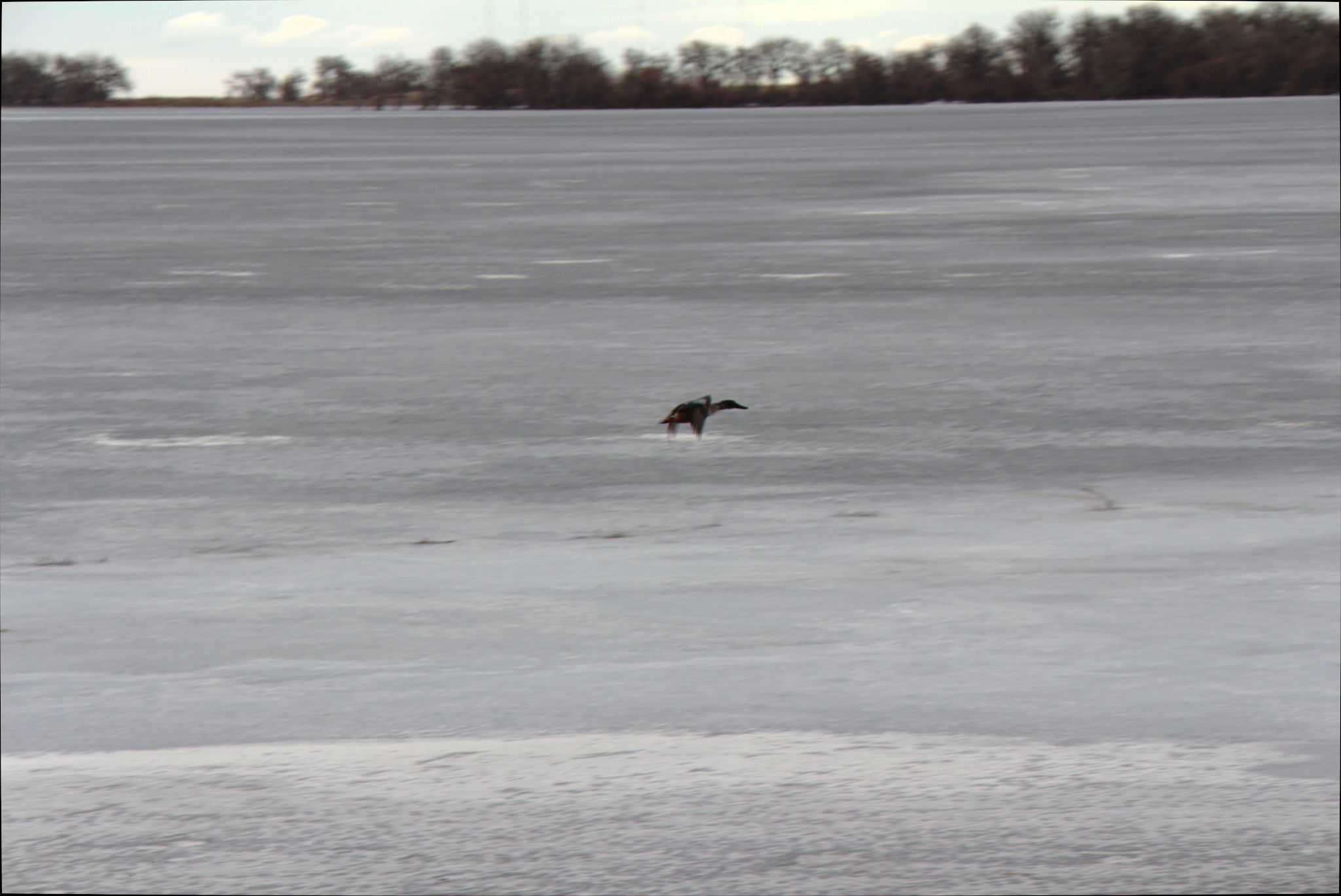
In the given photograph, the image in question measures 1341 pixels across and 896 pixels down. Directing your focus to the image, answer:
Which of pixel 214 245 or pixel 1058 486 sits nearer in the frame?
pixel 1058 486

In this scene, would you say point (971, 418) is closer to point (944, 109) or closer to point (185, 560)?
point (185, 560)

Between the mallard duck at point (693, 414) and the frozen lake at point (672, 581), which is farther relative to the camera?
the mallard duck at point (693, 414)

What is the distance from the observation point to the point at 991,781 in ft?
11.8

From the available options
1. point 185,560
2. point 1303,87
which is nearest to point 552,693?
point 185,560

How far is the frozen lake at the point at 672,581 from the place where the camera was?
3377 millimetres

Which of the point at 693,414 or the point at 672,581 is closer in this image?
the point at 672,581

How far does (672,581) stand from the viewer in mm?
5332

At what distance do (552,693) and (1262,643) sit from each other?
5.30 feet

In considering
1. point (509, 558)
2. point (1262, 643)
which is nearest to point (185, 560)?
point (509, 558)

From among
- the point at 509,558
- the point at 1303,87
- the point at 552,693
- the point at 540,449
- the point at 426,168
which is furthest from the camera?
the point at 1303,87

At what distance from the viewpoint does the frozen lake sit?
3.38m

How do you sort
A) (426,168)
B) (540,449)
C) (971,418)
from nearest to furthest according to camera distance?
1. (540,449)
2. (971,418)
3. (426,168)

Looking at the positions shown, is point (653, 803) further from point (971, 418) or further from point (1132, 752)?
point (971, 418)

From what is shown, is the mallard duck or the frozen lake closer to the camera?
the frozen lake
